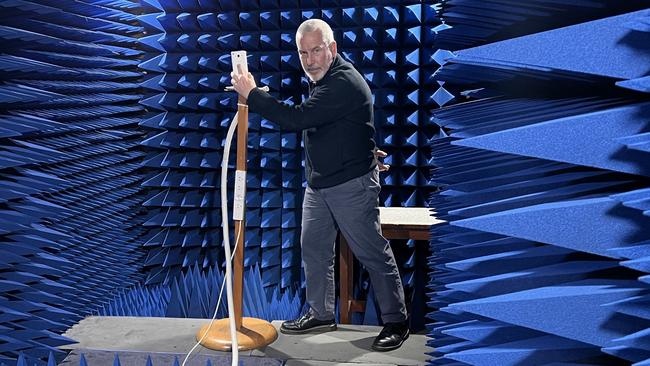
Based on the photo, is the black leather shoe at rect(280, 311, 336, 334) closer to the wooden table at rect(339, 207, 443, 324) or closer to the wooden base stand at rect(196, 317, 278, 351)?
the wooden base stand at rect(196, 317, 278, 351)

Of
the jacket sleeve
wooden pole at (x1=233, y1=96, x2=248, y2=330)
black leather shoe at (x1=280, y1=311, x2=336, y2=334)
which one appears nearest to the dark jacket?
the jacket sleeve

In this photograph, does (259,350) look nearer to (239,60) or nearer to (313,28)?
(239,60)

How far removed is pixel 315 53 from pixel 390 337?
3.69ft

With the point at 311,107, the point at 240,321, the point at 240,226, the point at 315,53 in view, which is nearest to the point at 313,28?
the point at 315,53

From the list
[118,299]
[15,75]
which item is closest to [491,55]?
[15,75]

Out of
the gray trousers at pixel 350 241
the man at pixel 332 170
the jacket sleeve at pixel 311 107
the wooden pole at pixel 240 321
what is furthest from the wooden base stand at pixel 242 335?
the jacket sleeve at pixel 311 107

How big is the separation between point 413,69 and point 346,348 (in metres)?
1.72

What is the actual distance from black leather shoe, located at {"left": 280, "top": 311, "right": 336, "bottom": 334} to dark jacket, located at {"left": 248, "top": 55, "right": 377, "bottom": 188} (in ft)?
1.93

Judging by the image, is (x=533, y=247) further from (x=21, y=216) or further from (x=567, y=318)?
(x=21, y=216)

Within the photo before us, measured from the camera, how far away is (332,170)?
6.80ft

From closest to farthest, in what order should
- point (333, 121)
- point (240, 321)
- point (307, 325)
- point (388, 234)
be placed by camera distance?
1. point (333, 121)
2. point (240, 321)
3. point (307, 325)
4. point (388, 234)

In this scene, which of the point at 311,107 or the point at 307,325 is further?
the point at 307,325

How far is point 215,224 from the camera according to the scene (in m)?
3.51

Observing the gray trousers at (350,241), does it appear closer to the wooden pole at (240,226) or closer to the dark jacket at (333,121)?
the dark jacket at (333,121)
